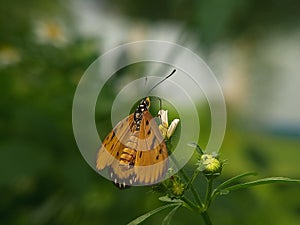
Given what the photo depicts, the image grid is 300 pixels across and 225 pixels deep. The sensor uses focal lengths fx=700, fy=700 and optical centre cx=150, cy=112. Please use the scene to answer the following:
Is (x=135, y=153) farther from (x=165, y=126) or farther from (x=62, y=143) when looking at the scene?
(x=62, y=143)

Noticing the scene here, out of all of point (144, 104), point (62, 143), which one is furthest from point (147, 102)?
point (62, 143)

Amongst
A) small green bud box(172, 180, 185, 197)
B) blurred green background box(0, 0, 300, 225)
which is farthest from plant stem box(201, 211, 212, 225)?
blurred green background box(0, 0, 300, 225)

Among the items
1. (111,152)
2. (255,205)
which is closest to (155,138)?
(111,152)

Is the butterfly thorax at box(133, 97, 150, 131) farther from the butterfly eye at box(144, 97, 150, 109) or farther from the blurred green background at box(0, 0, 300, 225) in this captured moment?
the blurred green background at box(0, 0, 300, 225)

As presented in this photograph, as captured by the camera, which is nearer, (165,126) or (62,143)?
(165,126)

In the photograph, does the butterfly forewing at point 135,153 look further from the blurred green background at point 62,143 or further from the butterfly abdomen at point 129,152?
the blurred green background at point 62,143

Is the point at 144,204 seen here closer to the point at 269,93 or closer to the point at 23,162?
the point at 23,162

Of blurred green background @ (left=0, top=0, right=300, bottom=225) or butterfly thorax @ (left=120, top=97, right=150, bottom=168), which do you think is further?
blurred green background @ (left=0, top=0, right=300, bottom=225)
